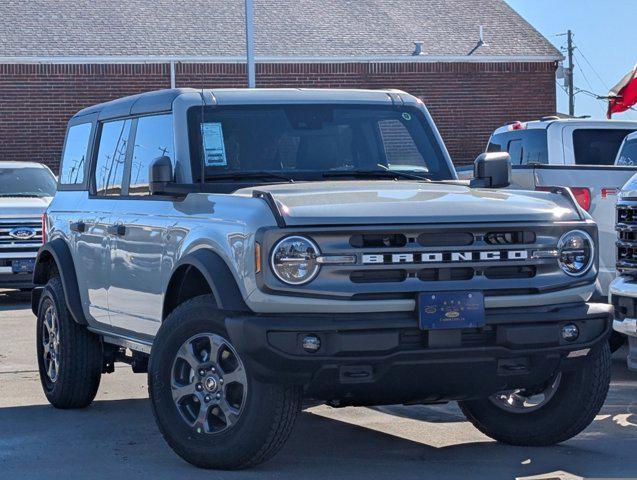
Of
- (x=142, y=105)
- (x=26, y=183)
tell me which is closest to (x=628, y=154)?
(x=142, y=105)

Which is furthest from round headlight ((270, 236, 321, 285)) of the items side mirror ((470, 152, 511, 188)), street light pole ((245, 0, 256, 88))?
street light pole ((245, 0, 256, 88))

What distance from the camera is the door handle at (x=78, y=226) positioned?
8680 mm

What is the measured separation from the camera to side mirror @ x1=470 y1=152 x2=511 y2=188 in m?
7.52

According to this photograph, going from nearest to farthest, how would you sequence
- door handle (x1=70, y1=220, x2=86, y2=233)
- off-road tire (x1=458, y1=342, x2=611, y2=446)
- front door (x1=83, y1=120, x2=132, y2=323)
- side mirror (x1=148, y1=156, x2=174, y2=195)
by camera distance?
1. off-road tire (x1=458, y1=342, x2=611, y2=446)
2. side mirror (x1=148, y1=156, x2=174, y2=195)
3. front door (x1=83, y1=120, x2=132, y2=323)
4. door handle (x1=70, y1=220, x2=86, y2=233)

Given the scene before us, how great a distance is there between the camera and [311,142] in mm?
7922

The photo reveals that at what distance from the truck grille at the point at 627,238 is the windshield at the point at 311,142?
1554mm

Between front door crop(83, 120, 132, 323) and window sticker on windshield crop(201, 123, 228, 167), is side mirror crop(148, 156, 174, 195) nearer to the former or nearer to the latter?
window sticker on windshield crop(201, 123, 228, 167)

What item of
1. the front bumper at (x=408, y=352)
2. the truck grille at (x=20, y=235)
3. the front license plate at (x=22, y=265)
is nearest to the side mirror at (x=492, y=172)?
the front bumper at (x=408, y=352)

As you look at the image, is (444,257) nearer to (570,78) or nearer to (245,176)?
(245,176)

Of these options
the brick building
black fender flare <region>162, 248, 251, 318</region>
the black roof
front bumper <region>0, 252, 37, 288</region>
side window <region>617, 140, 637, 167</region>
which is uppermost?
the brick building

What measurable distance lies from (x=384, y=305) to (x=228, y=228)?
0.88 metres

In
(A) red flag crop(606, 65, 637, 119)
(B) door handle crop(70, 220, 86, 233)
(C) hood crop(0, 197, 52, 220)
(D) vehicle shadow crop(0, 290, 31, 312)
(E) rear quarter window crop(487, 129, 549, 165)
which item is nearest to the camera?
(B) door handle crop(70, 220, 86, 233)

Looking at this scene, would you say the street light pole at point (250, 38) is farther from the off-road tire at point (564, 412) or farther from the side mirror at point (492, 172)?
the off-road tire at point (564, 412)

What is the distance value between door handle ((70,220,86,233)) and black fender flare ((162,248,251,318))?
6.32ft
